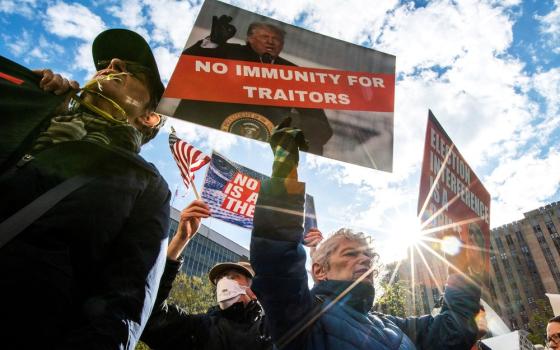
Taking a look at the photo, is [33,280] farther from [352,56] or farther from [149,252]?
[352,56]

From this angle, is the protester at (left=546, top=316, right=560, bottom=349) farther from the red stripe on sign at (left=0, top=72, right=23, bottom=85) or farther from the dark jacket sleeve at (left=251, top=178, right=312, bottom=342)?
the red stripe on sign at (left=0, top=72, right=23, bottom=85)

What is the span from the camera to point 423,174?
2934mm

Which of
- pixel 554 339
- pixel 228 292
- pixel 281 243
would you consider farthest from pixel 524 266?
pixel 281 243

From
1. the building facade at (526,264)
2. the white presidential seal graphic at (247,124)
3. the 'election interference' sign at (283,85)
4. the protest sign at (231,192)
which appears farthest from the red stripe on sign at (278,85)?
the building facade at (526,264)

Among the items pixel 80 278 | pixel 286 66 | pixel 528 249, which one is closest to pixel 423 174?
pixel 286 66

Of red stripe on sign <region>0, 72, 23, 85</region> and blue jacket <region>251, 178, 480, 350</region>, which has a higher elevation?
red stripe on sign <region>0, 72, 23, 85</region>

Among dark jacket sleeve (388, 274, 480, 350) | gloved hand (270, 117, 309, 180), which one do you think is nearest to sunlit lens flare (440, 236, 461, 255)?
dark jacket sleeve (388, 274, 480, 350)

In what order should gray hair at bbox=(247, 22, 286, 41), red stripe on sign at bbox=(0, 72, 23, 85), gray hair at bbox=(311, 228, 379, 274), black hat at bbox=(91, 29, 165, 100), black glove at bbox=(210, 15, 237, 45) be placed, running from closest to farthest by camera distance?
red stripe on sign at bbox=(0, 72, 23, 85) < black hat at bbox=(91, 29, 165, 100) < gray hair at bbox=(311, 228, 379, 274) < black glove at bbox=(210, 15, 237, 45) < gray hair at bbox=(247, 22, 286, 41)

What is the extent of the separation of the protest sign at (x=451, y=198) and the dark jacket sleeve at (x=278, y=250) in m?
1.45

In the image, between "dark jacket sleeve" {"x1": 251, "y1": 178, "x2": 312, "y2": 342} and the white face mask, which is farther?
the white face mask

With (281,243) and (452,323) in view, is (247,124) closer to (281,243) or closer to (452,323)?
(281,243)

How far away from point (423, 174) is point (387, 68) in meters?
1.22

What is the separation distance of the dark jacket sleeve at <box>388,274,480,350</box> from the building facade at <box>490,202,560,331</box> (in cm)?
5771

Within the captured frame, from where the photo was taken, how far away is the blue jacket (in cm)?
175
